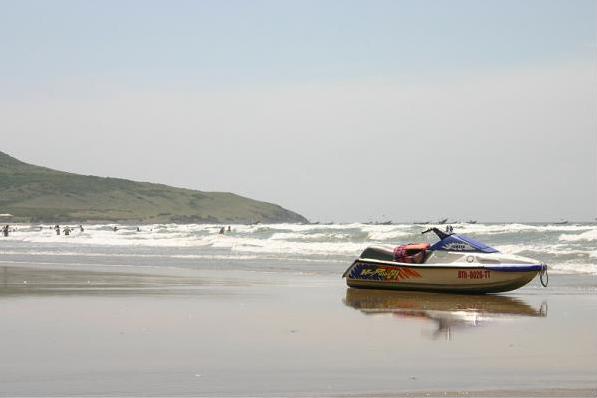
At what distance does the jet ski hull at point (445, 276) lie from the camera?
63.6 ft

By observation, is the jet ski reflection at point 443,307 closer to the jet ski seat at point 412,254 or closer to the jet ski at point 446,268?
the jet ski at point 446,268

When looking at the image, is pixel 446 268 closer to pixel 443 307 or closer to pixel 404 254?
pixel 404 254

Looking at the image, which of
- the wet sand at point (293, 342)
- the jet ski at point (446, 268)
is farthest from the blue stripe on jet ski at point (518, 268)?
the wet sand at point (293, 342)

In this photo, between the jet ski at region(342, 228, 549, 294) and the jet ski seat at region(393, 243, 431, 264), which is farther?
the jet ski seat at region(393, 243, 431, 264)

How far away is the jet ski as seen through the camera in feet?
63.7

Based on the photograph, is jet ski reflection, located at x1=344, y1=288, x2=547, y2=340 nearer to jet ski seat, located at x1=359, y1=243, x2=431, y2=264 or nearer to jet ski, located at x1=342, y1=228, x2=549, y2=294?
jet ski, located at x1=342, y1=228, x2=549, y2=294

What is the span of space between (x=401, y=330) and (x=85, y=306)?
6.00 m

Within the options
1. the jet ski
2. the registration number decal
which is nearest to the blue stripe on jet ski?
the jet ski

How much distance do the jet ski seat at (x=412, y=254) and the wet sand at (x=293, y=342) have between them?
3.19ft

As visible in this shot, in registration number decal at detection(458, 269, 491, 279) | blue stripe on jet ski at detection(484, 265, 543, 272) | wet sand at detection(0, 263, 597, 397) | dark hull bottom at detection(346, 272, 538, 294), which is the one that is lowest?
wet sand at detection(0, 263, 597, 397)

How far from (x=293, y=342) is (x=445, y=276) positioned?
27.7ft

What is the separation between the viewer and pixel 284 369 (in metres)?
9.96

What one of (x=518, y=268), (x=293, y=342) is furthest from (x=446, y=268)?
(x=293, y=342)

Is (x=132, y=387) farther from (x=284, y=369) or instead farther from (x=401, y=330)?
(x=401, y=330)
